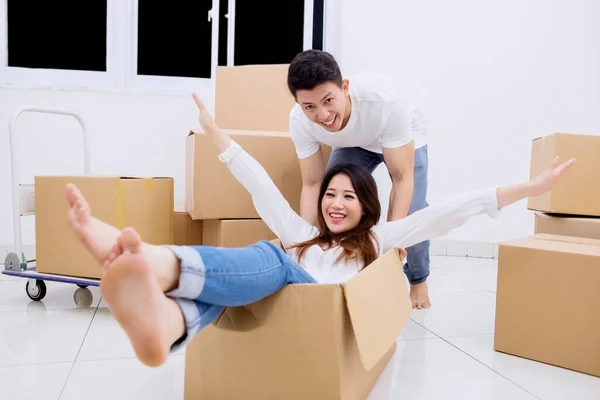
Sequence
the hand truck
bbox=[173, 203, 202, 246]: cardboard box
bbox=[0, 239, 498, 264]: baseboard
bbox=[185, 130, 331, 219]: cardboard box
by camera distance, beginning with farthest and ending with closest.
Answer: bbox=[0, 239, 498, 264]: baseboard → bbox=[173, 203, 202, 246]: cardboard box → the hand truck → bbox=[185, 130, 331, 219]: cardboard box

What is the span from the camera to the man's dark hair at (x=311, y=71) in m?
1.19

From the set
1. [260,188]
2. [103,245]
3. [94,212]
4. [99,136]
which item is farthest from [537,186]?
[99,136]

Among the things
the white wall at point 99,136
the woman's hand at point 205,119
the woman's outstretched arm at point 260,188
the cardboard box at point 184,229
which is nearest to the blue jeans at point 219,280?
the woman's outstretched arm at point 260,188

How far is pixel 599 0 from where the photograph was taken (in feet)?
8.94

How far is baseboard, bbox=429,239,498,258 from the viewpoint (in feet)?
9.27

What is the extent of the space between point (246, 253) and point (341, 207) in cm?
47

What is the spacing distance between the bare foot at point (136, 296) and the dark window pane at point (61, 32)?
2242 mm

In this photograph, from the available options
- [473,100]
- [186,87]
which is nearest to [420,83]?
[473,100]

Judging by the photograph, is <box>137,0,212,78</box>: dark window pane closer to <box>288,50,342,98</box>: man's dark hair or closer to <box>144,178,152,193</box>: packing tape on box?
<box>144,178,152,193</box>: packing tape on box

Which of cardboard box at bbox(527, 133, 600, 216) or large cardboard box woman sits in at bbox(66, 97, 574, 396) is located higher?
cardboard box at bbox(527, 133, 600, 216)

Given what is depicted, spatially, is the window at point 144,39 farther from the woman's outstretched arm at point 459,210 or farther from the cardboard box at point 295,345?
the cardboard box at point 295,345

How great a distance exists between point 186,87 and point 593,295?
2109 millimetres

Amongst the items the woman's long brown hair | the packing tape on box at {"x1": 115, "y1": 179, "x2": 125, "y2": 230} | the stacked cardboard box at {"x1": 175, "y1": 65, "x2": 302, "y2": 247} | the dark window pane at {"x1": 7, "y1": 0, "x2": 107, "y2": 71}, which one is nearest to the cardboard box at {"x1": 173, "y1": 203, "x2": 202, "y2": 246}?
the stacked cardboard box at {"x1": 175, "y1": 65, "x2": 302, "y2": 247}

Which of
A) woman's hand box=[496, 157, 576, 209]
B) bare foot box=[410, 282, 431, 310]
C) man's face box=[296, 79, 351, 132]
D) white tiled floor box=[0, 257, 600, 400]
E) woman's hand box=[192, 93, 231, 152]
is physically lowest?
white tiled floor box=[0, 257, 600, 400]
